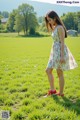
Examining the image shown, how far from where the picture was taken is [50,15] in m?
6.10

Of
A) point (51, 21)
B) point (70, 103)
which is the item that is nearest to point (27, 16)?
point (51, 21)

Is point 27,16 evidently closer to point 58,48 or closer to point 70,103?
point 58,48

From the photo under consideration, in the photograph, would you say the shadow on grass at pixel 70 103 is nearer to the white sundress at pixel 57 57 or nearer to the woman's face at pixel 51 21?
the white sundress at pixel 57 57

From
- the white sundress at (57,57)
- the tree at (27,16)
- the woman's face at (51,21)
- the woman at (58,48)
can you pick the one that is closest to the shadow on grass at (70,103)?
the woman at (58,48)

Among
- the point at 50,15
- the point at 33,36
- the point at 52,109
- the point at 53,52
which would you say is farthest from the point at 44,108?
the point at 33,36

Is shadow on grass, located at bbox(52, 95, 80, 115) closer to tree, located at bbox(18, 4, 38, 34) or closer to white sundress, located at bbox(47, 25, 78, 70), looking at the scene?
white sundress, located at bbox(47, 25, 78, 70)

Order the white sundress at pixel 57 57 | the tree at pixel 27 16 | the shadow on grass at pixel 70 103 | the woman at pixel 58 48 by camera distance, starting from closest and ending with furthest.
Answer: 1. the shadow on grass at pixel 70 103
2. the woman at pixel 58 48
3. the white sundress at pixel 57 57
4. the tree at pixel 27 16

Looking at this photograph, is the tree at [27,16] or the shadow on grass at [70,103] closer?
the shadow on grass at [70,103]

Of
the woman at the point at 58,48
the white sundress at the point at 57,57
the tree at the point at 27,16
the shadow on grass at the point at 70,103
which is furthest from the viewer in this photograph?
the tree at the point at 27,16

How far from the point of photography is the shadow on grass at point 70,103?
5.42 m

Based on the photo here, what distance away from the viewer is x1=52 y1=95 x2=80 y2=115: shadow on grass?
542 centimetres

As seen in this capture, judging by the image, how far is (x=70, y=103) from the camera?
5809mm

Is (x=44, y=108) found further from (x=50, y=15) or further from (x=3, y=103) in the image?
(x=50, y=15)

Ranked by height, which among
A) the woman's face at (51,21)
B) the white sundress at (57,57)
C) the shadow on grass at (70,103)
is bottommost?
the shadow on grass at (70,103)
